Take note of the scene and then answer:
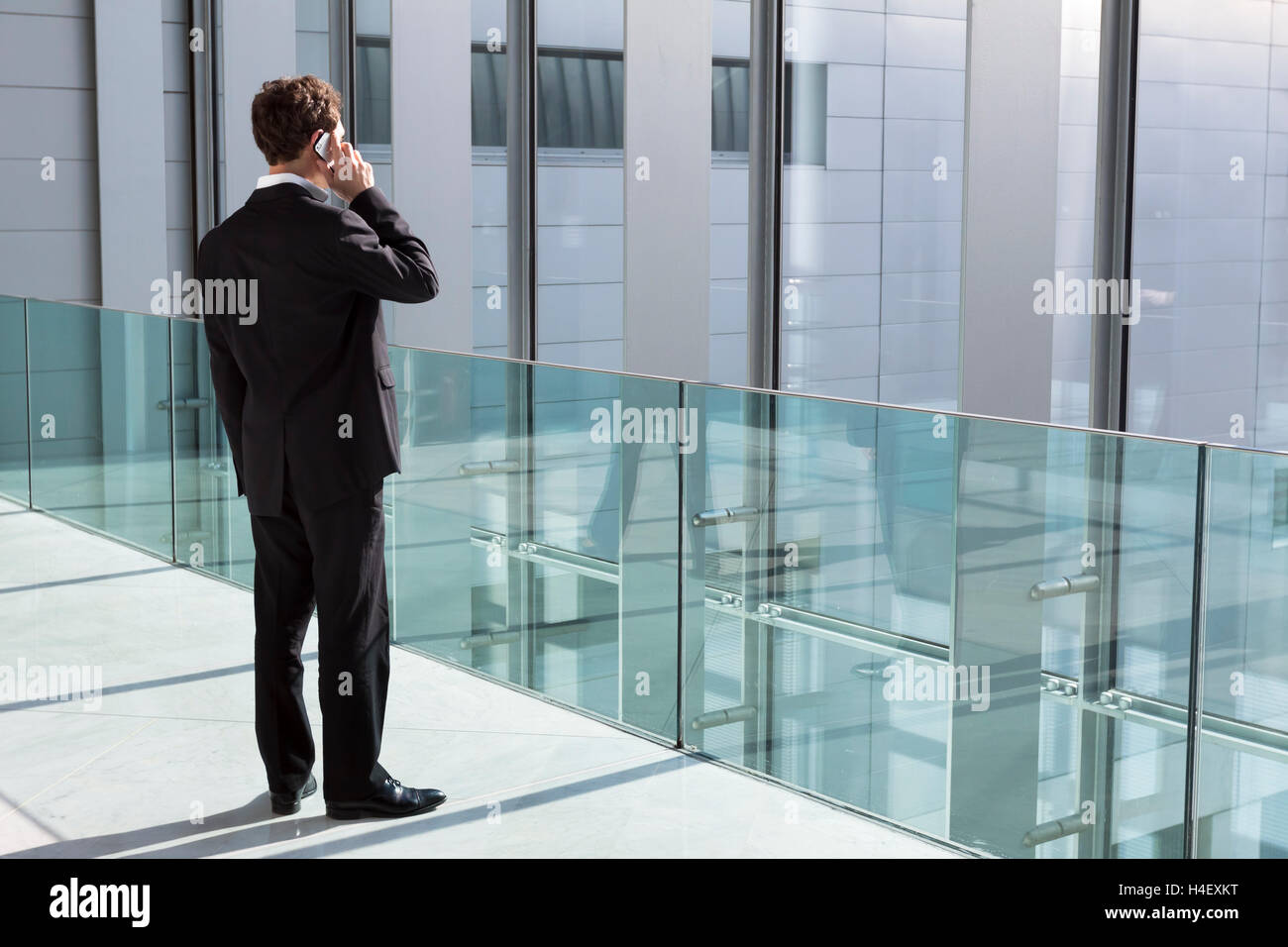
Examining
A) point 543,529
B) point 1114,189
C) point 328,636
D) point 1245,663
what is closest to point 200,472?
point 543,529

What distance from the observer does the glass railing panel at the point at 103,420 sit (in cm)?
573

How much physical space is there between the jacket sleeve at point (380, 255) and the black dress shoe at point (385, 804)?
1038mm

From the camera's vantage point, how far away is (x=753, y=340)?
622 centimetres

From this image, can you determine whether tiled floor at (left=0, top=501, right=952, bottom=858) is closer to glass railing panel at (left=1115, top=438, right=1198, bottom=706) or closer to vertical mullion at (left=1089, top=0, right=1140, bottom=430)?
glass railing panel at (left=1115, top=438, right=1198, bottom=706)

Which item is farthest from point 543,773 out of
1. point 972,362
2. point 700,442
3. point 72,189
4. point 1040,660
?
point 72,189

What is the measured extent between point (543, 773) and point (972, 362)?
2.46 m

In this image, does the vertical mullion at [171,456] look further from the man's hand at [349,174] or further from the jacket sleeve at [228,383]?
the man's hand at [349,174]

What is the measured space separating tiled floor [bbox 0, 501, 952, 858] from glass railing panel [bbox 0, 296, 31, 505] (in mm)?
2266

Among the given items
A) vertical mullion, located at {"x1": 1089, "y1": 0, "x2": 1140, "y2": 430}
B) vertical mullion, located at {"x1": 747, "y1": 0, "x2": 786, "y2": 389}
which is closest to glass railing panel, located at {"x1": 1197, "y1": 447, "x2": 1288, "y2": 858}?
vertical mullion, located at {"x1": 1089, "y1": 0, "x2": 1140, "y2": 430}

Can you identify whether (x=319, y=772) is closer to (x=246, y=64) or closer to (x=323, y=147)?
(x=323, y=147)

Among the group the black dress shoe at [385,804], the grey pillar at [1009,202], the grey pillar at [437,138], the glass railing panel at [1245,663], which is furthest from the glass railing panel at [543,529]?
the grey pillar at [437,138]

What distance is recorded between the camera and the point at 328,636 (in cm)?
287
